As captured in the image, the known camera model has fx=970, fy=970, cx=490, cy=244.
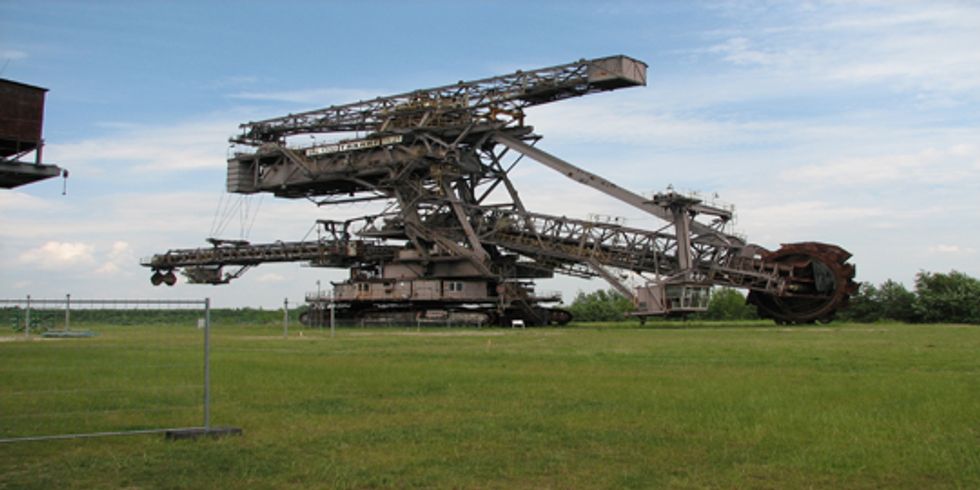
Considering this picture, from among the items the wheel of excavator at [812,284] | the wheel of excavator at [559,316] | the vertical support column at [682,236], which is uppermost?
the vertical support column at [682,236]

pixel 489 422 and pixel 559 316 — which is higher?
pixel 559 316

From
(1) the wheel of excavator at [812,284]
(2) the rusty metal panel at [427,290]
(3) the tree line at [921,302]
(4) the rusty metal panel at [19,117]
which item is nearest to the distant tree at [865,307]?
(3) the tree line at [921,302]

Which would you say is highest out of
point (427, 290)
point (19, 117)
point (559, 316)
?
point (19, 117)

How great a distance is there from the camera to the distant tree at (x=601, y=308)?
10151cm

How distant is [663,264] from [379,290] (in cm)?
2145

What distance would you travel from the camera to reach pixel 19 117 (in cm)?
1477

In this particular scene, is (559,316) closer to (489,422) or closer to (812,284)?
(812,284)

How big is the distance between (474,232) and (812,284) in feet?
74.9

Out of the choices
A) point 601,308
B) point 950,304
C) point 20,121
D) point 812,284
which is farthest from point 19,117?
point 601,308

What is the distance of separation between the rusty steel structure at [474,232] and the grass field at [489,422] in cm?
3703

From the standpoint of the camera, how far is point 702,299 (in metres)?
60.1

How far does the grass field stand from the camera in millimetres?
10742

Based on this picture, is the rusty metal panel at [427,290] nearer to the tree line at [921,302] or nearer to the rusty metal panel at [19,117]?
the tree line at [921,302]

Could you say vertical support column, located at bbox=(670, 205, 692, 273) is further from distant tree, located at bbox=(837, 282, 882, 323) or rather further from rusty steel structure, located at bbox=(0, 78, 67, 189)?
rusty steel structure, located at bbox=(0, 78, 67, 189)
